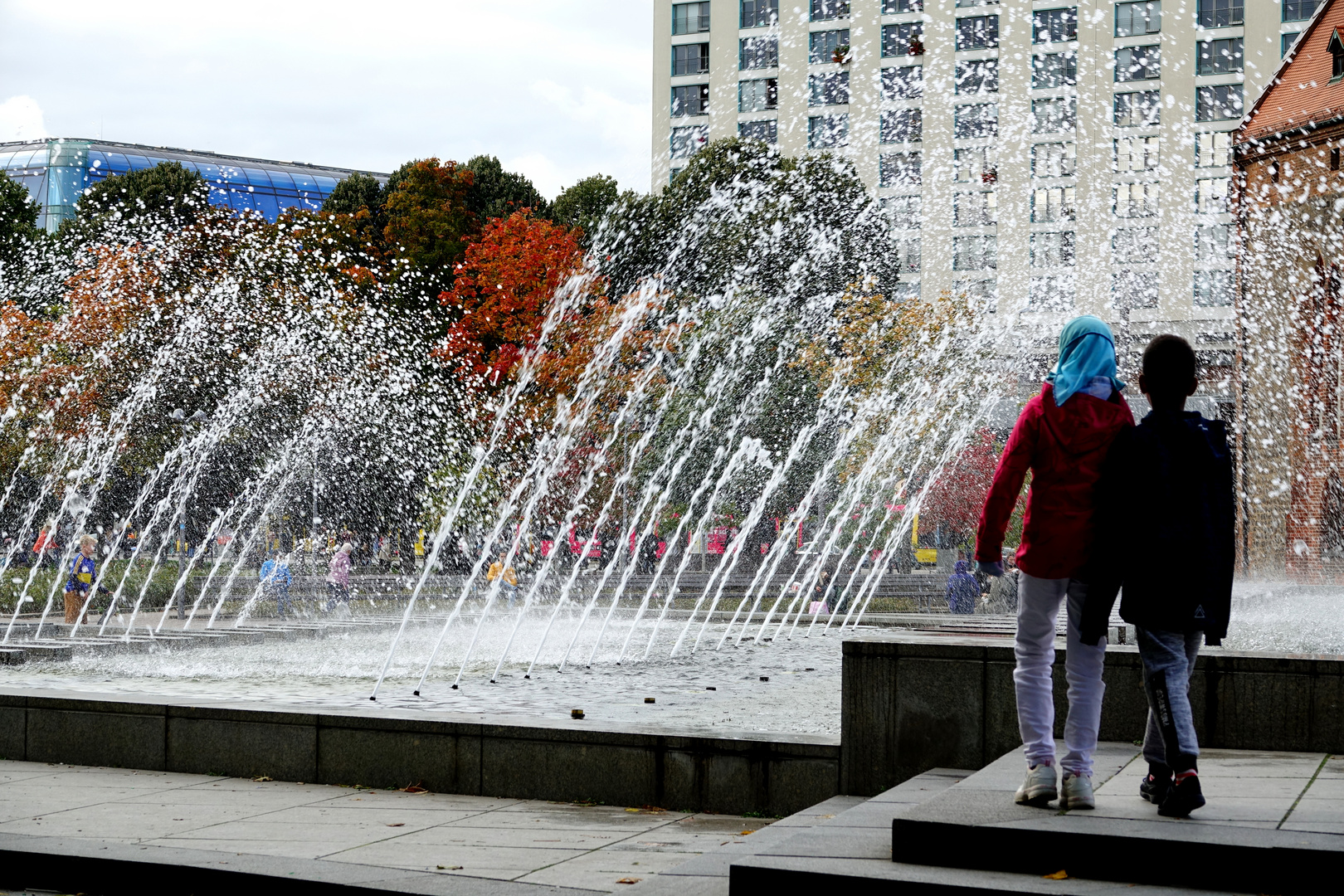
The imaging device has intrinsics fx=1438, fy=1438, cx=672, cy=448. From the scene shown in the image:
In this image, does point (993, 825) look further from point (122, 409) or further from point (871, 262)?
point (871, 262)

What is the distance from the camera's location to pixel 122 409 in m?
33.3

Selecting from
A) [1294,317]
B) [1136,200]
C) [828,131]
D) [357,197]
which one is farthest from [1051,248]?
[357,197]

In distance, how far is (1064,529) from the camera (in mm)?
4984

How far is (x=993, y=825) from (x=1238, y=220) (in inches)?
1555

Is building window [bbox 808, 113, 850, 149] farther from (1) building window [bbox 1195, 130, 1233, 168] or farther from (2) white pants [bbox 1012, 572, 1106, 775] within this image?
(2) white pants [bbox 1012, 572, 1106, 775]

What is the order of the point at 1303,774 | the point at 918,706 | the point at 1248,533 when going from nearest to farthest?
A: the point at 1303,774 → the point at 918,706 → the point at 1248,533

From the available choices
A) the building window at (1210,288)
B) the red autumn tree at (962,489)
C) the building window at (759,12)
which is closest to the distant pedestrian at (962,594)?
the red autumn tree at (962,489)

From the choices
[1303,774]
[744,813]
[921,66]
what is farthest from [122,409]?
[921,66]

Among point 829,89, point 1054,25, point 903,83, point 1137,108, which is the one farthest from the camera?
point 903,83

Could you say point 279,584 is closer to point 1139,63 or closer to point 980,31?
point 980,31

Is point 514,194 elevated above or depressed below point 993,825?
above

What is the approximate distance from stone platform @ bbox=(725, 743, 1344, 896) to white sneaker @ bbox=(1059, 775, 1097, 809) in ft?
0.13

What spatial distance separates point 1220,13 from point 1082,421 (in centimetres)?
7017

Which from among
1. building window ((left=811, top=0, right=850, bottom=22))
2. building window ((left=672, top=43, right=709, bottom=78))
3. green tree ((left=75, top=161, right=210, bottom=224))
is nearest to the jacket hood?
green tree ((left=75, top=161, right=210, bottom=224))
